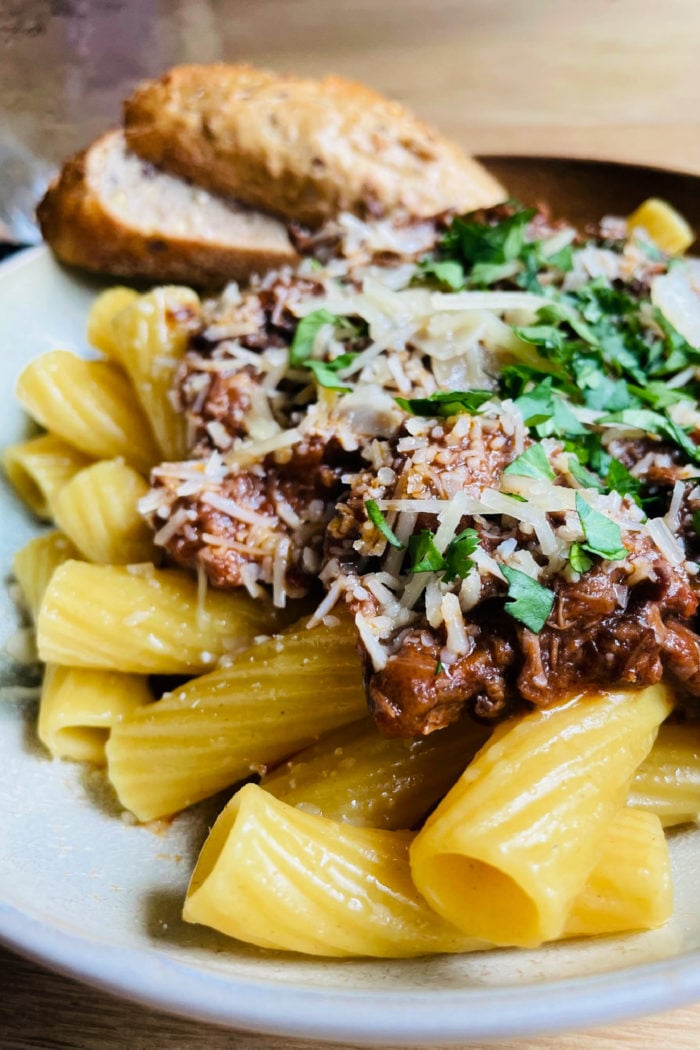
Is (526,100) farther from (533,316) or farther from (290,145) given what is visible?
(533,316)

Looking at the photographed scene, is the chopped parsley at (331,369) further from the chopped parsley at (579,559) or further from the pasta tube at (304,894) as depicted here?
the pasta tube at (304,894)

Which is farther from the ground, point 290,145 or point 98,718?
point 290,145

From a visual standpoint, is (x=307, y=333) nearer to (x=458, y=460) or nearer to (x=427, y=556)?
(x=458, y=460)

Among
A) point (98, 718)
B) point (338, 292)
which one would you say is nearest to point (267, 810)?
point (98, 718)

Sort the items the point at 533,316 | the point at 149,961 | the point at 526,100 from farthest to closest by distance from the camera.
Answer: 1. the point at 526,100
2. the point at 533,316
3. the point at 149,961

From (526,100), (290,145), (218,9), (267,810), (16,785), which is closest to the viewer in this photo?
(267,810)

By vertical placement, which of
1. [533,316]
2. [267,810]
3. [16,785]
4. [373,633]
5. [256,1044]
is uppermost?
[533,316]

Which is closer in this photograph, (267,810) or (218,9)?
(267,810)

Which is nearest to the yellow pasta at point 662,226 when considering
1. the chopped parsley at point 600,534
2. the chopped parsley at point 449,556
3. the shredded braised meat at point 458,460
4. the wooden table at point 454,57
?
the shredded braised meat at point 458,460
